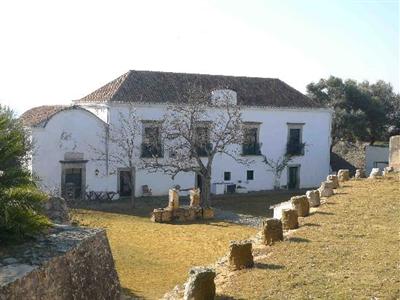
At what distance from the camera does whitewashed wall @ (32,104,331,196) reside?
78.0 ft

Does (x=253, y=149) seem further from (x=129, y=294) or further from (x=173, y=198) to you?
(x=129, y=294)

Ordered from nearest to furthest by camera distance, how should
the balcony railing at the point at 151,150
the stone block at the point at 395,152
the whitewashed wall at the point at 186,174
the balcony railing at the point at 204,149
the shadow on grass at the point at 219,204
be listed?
the stone block at the point at 395,152 < the shadow on grass at the point at 219,204 < the whitewashed wall at the point at 186,174 < the balcony railing at the point at 151,150 < the balcony railing at the point at 204,149

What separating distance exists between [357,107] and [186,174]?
1623 centimetres

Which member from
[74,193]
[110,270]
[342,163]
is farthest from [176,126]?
[110,270]

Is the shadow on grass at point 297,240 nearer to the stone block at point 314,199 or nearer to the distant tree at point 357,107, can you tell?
the stone block at point 314,199

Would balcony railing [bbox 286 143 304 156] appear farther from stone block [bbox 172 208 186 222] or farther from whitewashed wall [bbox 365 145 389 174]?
stone block [bbox 172 208 186 222]

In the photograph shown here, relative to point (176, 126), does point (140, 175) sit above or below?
below

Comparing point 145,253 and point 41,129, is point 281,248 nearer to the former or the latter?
point 145,253

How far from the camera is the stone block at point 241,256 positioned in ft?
30.2

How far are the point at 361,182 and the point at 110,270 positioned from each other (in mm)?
12651

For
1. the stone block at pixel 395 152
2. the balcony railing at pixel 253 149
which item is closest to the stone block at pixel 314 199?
the stone block at pixel 395 152

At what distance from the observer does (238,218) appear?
69.2 ft

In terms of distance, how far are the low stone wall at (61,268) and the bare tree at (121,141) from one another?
17254 millimetres

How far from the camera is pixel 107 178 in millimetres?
25094
